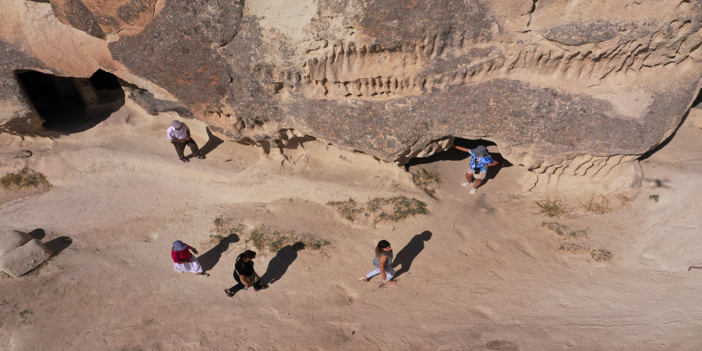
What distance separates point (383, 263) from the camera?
6.11 meters

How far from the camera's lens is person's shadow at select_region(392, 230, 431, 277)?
22.7 feet

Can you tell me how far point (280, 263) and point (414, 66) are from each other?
169 inches

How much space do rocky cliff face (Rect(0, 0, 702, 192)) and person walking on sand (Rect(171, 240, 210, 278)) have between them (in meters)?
2.54

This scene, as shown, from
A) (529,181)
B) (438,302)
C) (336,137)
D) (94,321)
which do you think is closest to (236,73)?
(336,137)

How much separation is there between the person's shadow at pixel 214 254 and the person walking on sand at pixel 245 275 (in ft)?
2.47

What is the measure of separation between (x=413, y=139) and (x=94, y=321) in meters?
6.27

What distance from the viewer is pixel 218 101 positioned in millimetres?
7512

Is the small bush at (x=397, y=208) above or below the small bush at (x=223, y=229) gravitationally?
above

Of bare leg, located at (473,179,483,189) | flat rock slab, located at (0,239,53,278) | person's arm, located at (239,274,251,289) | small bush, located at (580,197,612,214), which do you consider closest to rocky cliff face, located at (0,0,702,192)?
small bush, located at (580,197,612,214)

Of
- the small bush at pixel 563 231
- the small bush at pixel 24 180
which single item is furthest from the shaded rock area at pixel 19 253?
the small bush at pixel 563 231

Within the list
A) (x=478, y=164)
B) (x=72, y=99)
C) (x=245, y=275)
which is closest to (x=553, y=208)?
(x=478, y=164)

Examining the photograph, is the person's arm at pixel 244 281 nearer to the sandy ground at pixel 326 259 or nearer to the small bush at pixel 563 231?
the sandy ground at pixel 326 259

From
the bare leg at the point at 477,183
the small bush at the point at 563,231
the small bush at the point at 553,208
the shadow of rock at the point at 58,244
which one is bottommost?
the shadow of rock at the point at 58,244

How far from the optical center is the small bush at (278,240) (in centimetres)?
737
